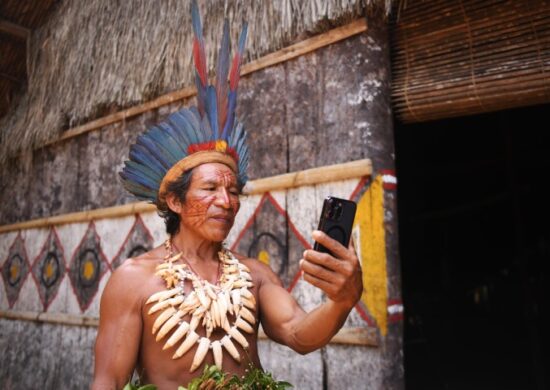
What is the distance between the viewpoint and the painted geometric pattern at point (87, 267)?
4.47m

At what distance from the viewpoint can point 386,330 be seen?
2.68 m

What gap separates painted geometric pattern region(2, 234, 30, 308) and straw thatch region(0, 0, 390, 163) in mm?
1100

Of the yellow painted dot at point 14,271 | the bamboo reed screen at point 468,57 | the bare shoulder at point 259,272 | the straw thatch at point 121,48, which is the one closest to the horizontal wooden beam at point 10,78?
the straw thatch at point 121,48

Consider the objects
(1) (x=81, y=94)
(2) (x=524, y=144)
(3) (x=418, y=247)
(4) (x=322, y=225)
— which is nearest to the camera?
(4) (x=322, y=225)

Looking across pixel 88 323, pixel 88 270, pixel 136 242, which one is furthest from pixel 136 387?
pixel 88 270

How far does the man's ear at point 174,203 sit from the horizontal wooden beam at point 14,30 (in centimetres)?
463

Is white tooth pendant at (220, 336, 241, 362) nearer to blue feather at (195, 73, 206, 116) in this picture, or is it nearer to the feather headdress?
the feather headdress

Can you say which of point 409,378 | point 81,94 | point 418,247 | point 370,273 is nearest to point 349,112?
point 370,273

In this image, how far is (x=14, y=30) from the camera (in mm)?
5398

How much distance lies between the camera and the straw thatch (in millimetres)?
3289

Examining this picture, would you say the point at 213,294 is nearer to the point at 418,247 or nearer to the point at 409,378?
the point at 409,378

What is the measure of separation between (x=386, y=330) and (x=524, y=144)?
4131 millimetres

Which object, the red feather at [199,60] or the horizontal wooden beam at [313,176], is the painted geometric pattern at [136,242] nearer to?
the horizontal wooden beam at [313,176]

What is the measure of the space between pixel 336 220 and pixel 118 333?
2.69 ft
